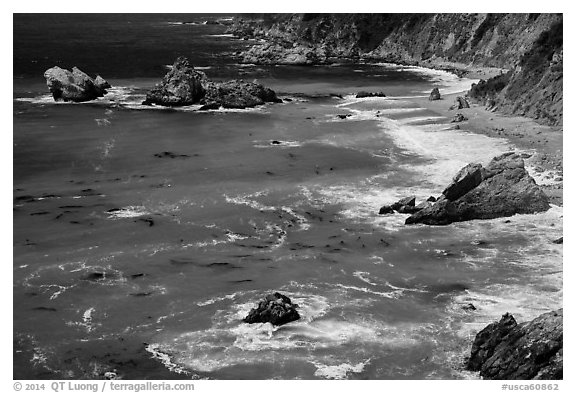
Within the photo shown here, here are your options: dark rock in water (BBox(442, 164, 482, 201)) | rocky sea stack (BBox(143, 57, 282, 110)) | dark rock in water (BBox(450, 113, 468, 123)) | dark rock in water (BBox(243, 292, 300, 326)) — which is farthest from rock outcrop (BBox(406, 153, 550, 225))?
rocky sea stack (BBox(143, 57, 282, 110))

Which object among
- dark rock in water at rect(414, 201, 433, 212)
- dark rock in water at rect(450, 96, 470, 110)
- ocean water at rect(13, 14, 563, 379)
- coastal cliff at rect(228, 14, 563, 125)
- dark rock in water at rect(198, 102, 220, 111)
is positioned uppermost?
coastal cliff at rect(228, 14, 563, 125)

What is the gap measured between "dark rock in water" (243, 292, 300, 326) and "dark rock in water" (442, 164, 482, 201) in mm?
15726

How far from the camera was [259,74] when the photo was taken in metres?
116

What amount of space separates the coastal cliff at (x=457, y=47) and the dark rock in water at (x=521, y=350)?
1597 inches

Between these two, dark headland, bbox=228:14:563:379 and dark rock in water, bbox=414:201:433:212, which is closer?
dark headland, bbox=228:14:563:379

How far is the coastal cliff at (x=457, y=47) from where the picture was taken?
228ft

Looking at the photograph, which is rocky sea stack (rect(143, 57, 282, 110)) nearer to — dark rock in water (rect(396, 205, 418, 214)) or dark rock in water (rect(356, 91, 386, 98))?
dark rock in water (rect(356, 91, 386, 98))

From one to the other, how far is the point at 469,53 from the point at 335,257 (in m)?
88.5

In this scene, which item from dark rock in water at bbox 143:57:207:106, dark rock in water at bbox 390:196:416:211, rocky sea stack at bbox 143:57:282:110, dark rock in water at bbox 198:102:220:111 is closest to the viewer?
dark rock in water at bbox 390:196:416:211

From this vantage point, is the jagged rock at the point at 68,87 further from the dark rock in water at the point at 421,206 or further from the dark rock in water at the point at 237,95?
the dark rock in water at the point at 421,206

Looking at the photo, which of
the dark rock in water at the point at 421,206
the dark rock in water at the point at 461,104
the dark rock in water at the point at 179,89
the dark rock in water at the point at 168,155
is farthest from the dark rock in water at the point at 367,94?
the dark rock in water at the point at 421,206

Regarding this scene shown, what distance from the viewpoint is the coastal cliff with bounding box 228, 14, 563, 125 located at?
228 ft

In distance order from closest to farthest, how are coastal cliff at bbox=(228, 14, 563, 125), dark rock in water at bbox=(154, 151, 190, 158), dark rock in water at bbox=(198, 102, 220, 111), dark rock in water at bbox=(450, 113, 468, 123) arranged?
1. dark rock in water at bbox=(154, 151, 190, 158)
2. coastal cliff at bbox=(228, 14, 563, 125)
3. dark rock in water at bbox=(450, 113, 468, 123)
4. dark rock in water at bbox=(198, 102, 220, 111)

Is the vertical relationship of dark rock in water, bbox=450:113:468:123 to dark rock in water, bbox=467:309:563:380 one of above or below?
above
